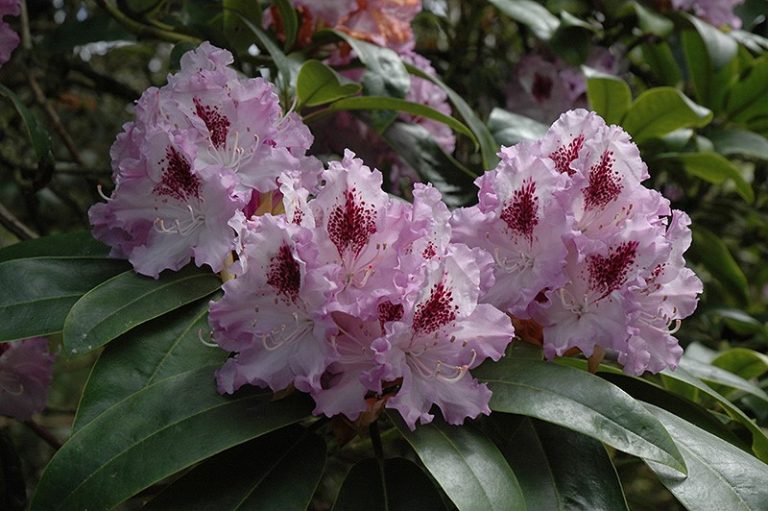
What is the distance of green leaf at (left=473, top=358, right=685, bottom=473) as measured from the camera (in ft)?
2.53

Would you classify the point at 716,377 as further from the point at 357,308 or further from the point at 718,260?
the point at 718,260

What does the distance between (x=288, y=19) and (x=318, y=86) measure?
223mm

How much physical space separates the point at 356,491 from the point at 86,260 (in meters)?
0.41

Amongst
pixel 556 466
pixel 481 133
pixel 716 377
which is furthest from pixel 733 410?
pixel 481 133

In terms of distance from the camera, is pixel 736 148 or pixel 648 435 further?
pixel 736 148

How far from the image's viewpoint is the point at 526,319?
90 cm

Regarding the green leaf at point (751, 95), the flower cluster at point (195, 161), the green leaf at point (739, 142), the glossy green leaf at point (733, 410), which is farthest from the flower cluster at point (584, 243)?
the green leaf at point (751, 95)

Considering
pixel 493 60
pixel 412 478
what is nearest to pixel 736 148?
pixel 493 60

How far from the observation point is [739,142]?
63.4 inches

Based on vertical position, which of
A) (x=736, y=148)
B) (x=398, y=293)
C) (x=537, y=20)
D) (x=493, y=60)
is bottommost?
(x=493, y=60)

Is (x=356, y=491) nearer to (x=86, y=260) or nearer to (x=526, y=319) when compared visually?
(x=526, y=319)

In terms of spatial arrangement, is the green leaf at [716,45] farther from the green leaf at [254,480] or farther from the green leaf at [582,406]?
the green leaf at [254,480]

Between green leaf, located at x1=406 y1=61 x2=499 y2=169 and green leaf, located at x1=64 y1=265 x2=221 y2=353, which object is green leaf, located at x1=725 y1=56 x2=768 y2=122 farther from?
green leaf, located at x1=64 y1=265 x2=221 y2=353

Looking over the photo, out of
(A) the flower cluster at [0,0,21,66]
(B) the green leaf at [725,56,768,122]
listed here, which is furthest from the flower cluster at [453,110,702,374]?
(B) the green leaf at [725,56,768,122]
